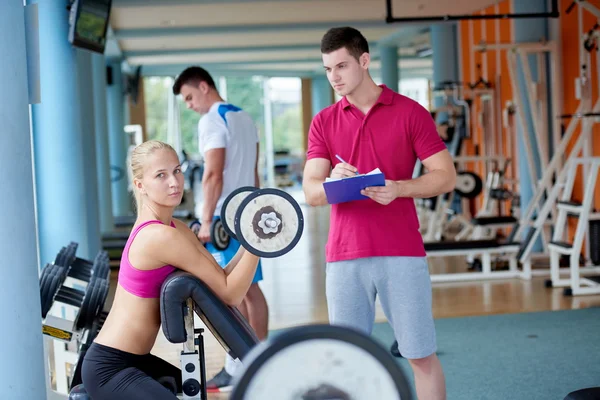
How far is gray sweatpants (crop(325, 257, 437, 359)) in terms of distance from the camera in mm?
2404

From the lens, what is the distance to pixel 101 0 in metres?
5.47

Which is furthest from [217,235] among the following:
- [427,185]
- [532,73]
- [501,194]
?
[532,73]

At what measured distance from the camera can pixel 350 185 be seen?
2293 mm

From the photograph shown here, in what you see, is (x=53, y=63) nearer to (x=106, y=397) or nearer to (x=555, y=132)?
(x=106, y=397)

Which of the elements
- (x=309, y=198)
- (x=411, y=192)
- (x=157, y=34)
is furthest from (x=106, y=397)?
(x=157, y=34)

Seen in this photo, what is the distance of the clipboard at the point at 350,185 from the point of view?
2.26 metres

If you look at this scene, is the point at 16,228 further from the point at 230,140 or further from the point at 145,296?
the point at 230,140

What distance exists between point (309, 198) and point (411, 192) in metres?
0.34

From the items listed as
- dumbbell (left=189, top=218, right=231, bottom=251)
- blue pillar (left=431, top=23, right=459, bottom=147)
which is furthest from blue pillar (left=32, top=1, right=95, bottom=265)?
blue pillar (left=431, top=23, right=459, bottom=147)

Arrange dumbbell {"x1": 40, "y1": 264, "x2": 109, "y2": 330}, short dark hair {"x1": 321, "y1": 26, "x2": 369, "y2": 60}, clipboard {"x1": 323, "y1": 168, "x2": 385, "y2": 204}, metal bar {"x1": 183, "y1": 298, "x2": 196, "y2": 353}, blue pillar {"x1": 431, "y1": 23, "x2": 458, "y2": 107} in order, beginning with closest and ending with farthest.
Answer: metal bar {"x1": 183, "y1": 298, "x2": 196, "y2": 353} → clipboard {"x1": 323, "y1": 168, "x2": 385, "y2": 204} → short dark hair {"x1": 321, "y1": 26, "x2": 369, "y2": 60} → dumbbell {"x1": 40, "y1": 264, "x2": 109, "y2": 330} → blue pillar {"x1": 431, "y1": 23, "x2": 458, "y2": 107}

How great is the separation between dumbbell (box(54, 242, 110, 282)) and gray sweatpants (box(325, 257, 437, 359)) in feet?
4.34

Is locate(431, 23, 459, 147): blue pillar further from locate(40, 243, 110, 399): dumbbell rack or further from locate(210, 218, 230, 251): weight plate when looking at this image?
locate(40, 243, 110, 399): dumbbell rack

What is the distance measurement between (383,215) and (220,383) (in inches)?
64.2

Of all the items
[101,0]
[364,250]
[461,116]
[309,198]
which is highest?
[101,0]
